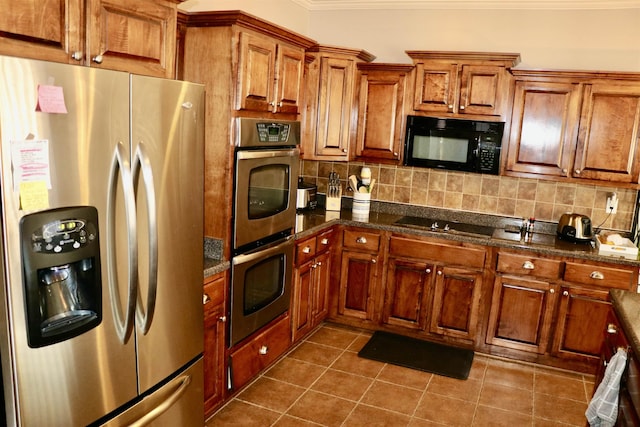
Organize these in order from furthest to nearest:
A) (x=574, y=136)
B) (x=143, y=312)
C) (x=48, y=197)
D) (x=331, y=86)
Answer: (x=331, y=86) → (x=574, y=136) → (x=143, y=312) → (x=48, y=197)

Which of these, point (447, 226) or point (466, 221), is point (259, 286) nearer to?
point (447, 226)

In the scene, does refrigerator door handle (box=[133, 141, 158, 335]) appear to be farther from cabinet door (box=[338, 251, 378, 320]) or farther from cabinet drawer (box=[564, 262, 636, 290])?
cabinet drawer (box=[564, 262, 636, 290])

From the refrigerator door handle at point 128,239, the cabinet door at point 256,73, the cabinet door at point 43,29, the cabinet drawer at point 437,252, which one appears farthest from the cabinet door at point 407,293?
the cabinet door at point 43,29

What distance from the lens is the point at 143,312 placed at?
2023 millimetres

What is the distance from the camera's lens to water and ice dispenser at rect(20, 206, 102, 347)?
156 cm

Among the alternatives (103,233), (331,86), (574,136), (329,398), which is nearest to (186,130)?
(103,233)

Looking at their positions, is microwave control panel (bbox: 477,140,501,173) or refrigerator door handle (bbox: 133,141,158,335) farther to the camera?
microwave control panel (bbox: 477,140,501,173)

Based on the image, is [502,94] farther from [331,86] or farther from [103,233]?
[103,233]

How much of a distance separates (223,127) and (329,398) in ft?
5.79

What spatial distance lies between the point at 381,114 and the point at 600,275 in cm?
200

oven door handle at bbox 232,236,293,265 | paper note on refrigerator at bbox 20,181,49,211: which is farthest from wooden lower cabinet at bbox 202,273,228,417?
paper note on refrigerator at bbox 20,181,49,211

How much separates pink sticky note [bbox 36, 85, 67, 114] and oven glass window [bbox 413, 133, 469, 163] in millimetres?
3083

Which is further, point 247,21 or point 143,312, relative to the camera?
point 247,21

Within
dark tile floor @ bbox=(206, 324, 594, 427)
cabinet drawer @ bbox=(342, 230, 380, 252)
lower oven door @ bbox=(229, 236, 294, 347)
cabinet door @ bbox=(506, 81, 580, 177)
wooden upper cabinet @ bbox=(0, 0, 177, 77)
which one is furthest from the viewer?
cabinet drawer @ bbox=(342, 230, 380, 252)
